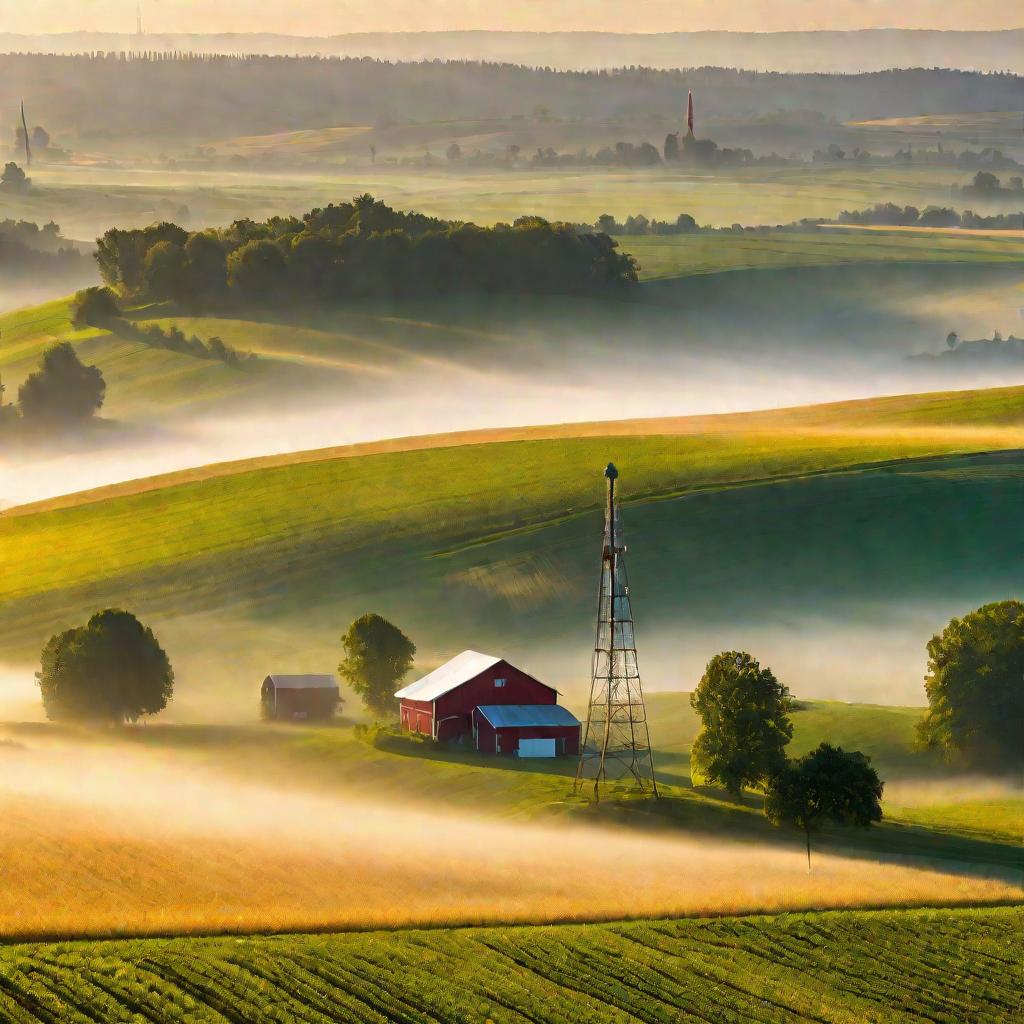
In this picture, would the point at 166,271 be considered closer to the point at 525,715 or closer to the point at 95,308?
the point at 95,308

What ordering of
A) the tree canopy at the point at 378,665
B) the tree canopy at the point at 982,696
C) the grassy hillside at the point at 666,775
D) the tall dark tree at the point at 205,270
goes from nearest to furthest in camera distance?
1. the grassy hillside at the point at 666,775
2. the tree canopy at the point at 982,696
3. the tree canopy at the point at 378,665
4. the tall dark tree at the point at 205,270

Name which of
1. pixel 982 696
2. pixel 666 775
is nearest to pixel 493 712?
pixel 666 775

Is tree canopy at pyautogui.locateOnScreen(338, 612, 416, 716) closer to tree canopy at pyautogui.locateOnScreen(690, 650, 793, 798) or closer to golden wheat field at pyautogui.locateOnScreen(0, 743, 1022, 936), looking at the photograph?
golden wheat field at pyautogui.locateOnScreen(0, 743, 1022, 936)

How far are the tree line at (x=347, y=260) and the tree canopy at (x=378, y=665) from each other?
104712mm

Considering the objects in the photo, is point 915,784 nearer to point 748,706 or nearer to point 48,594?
point 748,706

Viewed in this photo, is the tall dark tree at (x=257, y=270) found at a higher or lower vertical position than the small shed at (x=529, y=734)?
higher

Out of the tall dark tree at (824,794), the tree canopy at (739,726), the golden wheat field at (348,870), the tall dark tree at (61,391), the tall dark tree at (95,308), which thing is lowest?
the golden wheat field at (348,870)

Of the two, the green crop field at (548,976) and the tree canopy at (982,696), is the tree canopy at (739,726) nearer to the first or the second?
the tree canopy at (982,696)

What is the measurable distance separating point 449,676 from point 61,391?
297 feet

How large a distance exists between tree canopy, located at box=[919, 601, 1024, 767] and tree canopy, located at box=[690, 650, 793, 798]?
25.2 ft

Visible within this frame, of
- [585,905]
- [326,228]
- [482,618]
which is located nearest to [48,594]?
[482,618]

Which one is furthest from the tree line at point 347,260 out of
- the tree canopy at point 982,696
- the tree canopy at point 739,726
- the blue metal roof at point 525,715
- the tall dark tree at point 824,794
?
the tall dark tree at point 824,794

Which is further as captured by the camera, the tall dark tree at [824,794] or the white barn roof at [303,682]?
the white barn roof at [303,682]

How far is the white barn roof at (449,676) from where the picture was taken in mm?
78062
